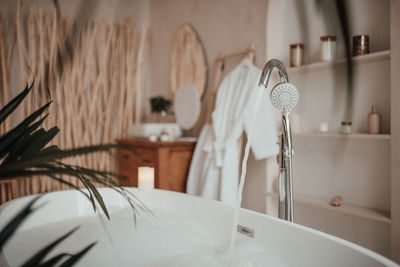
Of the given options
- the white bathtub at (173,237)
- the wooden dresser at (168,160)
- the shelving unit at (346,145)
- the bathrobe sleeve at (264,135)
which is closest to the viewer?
the white bathtub at (173,237)

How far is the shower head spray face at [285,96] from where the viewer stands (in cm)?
138

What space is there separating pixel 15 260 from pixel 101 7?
3.03 m

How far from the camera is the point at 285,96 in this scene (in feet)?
4.53

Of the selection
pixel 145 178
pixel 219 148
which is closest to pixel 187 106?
pixel 219 148

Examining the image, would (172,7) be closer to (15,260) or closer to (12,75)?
(12,75)

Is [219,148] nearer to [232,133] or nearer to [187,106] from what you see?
[232,133]

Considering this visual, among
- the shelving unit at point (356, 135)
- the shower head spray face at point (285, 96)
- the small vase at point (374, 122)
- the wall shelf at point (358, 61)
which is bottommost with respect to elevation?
the shelving unit at point (356, 135)

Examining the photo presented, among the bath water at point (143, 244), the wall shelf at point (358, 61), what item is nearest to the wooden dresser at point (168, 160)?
the bath water at point (143, 244)

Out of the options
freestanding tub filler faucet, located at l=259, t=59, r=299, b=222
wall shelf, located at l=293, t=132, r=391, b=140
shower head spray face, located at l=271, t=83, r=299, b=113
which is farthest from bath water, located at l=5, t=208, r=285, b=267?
wall shelf, located at l=293, t=132, r=391, b=140

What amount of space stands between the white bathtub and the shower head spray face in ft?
1.62

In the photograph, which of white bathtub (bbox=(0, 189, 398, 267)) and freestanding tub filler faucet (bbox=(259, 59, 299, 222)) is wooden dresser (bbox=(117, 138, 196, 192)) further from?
freestanding tub filler faucet (bbox=(259, 59, 299, 222))

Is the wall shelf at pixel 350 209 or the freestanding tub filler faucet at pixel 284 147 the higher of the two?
the freestanding tub filler faucet at pixel 284 147

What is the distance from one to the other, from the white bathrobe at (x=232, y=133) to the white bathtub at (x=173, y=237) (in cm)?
59

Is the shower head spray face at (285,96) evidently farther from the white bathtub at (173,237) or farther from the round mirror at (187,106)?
the round mirror at (187,106)
